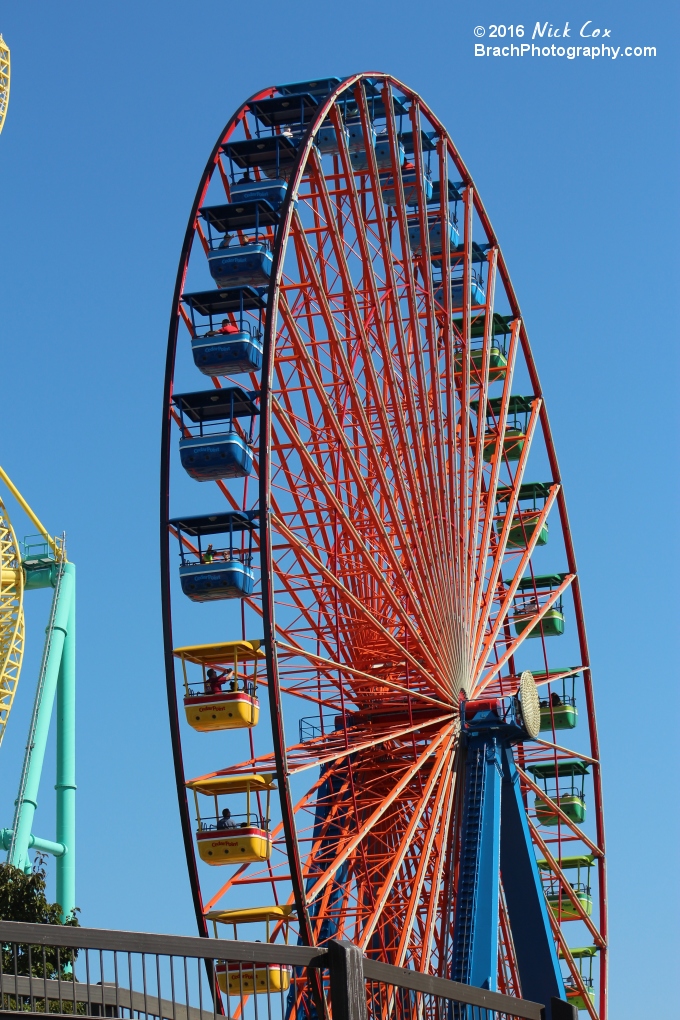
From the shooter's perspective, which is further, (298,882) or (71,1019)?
(298,882)

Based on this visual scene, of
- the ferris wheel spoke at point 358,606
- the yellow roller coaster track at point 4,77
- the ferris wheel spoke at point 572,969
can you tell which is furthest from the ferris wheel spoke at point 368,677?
the yellow roller coaster track at point 4,77

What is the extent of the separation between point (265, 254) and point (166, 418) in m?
2.91

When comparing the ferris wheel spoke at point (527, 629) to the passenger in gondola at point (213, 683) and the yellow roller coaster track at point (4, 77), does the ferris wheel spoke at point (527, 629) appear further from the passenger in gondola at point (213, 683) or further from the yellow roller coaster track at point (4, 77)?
the yellow roller coaster track at point (4, 77)

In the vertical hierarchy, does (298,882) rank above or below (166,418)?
below

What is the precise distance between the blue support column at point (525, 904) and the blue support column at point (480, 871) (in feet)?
2.00

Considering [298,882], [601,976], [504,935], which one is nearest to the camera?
[298,882]

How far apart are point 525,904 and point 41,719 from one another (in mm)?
13999

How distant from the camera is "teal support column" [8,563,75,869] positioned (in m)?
36.9

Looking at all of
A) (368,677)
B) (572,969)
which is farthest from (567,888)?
(368,677)

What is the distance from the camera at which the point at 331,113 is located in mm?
28422

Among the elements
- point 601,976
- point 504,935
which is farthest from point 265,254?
point 601,976

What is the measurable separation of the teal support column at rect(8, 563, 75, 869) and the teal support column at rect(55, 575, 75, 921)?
229mm

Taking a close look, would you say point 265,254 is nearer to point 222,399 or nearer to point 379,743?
point 222,399

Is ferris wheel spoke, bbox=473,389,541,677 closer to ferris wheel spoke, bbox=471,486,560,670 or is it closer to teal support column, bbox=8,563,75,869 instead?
ferris wheel spoke, bbox=471,486,560,670
